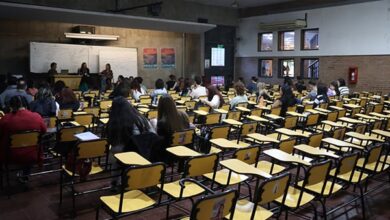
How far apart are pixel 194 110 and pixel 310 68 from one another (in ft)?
35.2

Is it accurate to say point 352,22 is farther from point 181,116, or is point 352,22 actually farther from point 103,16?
point 181,116

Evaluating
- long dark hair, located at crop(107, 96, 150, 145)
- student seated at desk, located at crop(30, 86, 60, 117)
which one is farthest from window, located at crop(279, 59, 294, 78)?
long dark hair, located at crop(107, 96, 150, 145)

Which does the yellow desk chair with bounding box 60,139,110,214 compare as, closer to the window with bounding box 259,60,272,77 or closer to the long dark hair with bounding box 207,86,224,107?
the long dark hair with bounding box 207,86,224,107

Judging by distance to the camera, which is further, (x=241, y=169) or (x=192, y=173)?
(x=192, y=173)

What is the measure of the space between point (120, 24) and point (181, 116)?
11256 mm

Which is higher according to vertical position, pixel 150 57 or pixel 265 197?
pixel 150 57

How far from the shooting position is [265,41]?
1875 centimetres

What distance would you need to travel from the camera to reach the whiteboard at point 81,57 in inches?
557

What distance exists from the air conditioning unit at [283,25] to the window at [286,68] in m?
1.59

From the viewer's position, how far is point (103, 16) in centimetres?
1393

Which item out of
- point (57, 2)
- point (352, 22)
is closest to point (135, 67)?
point (57, 2)

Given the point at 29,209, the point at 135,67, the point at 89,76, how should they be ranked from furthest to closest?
the point at 135,67 < the point at 89,76 < the point at 29,209

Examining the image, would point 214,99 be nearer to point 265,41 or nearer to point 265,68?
point 265,68

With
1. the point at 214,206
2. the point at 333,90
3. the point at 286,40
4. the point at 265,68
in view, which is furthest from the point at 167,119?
the point at 265,68
